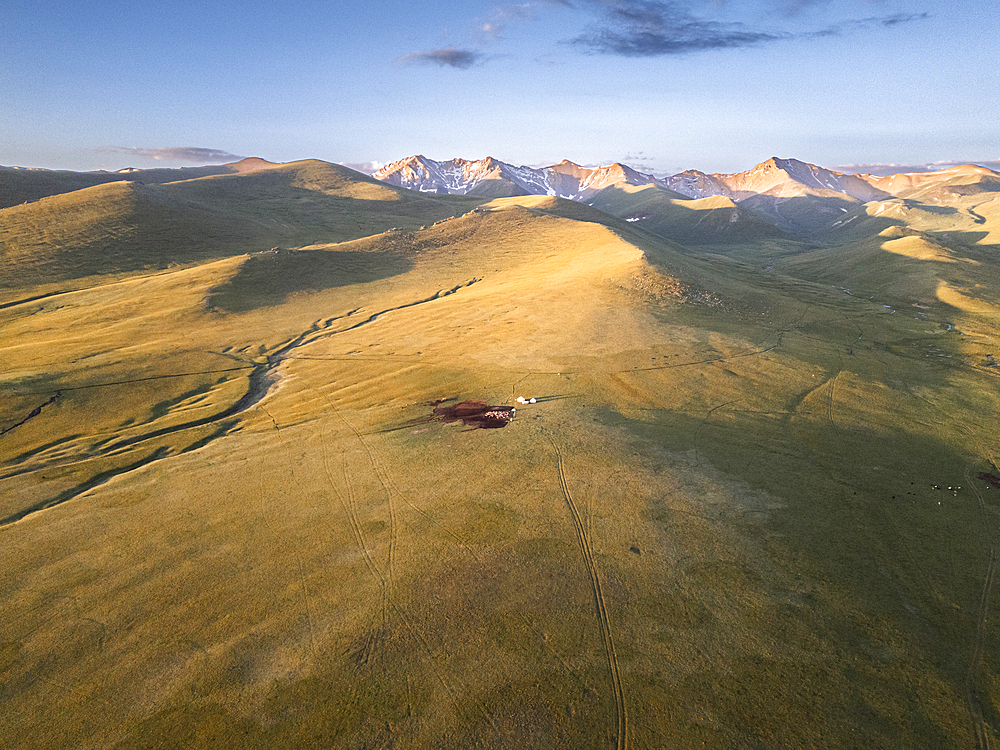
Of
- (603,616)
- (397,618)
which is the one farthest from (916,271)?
(397,618)

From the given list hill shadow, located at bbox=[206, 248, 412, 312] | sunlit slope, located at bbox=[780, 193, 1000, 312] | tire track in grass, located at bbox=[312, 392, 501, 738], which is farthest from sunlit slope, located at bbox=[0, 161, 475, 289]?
sunlit slope, located at bbox=[780, 193, 1000, 312]

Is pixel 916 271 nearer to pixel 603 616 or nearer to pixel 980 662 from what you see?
pixel 980 662

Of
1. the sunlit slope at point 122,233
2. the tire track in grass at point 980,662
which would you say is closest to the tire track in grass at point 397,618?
the tire track in grass at point 980,662

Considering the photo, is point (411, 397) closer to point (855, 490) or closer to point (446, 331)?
point (446, 331)

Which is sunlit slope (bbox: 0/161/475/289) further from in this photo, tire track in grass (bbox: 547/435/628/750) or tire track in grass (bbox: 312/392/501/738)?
tire track in grass (bbox: 547/435/628/750)

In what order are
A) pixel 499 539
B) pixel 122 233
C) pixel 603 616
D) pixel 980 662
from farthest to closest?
pixel 122 233, pixel 499 539, pixel 603 616, pixel 980 662

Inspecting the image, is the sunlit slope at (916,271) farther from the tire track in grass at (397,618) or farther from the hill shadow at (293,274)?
the tire track in grass at (397,618)

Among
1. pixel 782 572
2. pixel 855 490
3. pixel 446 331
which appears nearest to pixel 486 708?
pixel 782 572
